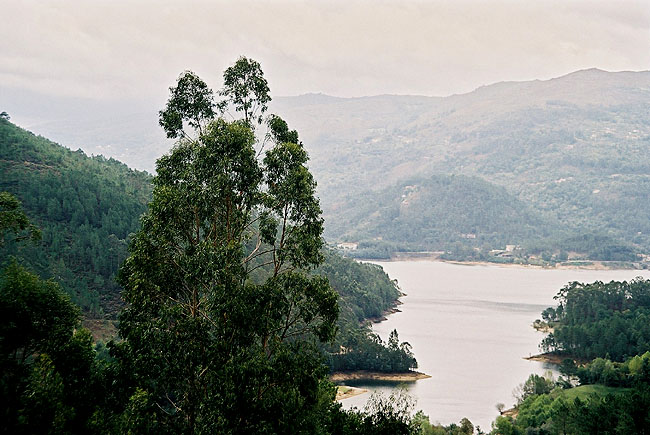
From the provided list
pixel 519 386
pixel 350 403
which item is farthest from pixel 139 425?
pixel 519 386

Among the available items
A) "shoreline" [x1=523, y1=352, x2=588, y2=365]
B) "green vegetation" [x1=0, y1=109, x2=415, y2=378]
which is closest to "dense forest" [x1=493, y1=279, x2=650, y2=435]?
"shoreline" [x1=523, y1=352, x2=588, y2=365]

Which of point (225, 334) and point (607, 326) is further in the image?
point (607, 326)

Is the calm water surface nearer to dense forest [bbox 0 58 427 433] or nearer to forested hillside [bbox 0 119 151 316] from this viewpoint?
forested hillside [bbox 0 119 151 316]

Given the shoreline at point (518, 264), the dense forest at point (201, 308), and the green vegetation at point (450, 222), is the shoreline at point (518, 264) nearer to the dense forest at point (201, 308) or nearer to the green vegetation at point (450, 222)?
the green vegetation at point (450, 222)

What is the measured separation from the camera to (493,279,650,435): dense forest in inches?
1042

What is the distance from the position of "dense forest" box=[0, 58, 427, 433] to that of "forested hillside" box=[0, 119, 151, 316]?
2475cm

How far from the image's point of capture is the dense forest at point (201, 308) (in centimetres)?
1002

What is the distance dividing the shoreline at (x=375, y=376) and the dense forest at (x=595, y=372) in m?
8.15

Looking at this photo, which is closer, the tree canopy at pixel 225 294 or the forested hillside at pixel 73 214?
the tree canopy at pixel 225 294

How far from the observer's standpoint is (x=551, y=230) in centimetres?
17262

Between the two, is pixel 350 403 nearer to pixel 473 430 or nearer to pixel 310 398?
pixel 473 430

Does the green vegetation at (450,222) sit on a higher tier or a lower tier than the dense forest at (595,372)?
higher

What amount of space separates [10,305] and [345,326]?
47230 mm

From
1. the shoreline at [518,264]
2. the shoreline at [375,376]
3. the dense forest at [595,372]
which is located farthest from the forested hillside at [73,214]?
the shoreline at [518,264]
